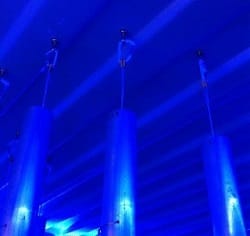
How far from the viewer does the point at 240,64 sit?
1.91 metres

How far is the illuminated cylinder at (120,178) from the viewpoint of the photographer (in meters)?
1.38

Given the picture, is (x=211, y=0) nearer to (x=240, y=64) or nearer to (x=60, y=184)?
(x=240, y=64)

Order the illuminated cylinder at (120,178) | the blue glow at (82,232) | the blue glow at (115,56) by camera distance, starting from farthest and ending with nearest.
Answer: the blue glow at (82,232) < the blue glow at (115,56) < the illuminated cylinder at (120,178)

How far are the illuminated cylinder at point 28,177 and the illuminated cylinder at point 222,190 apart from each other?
0.78 meters

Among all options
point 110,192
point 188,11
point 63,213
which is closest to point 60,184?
Result: point 63,213

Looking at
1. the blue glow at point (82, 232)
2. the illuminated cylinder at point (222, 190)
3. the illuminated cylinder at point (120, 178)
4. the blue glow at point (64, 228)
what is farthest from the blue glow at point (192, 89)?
the blue glow at point (82, 232)

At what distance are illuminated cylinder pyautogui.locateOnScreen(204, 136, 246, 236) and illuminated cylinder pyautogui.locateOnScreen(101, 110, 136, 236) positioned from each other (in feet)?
1.24

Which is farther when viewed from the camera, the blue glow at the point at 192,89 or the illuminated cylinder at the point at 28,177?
the blue glow at the point at 192,89

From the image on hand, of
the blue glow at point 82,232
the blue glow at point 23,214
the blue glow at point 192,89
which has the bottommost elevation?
the blue glow at point 23,214

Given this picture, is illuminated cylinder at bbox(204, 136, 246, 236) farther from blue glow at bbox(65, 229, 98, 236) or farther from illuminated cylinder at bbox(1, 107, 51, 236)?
blue glow at bbox(65, 229, 98, 236)

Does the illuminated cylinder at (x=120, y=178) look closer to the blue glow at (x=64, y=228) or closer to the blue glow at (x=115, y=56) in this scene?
the blue glow at (x=115, y=56)

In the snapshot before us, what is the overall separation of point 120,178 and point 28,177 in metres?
0.42

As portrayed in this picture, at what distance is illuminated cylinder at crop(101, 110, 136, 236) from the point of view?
138 cm

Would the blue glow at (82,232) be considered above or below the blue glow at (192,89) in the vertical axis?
above
